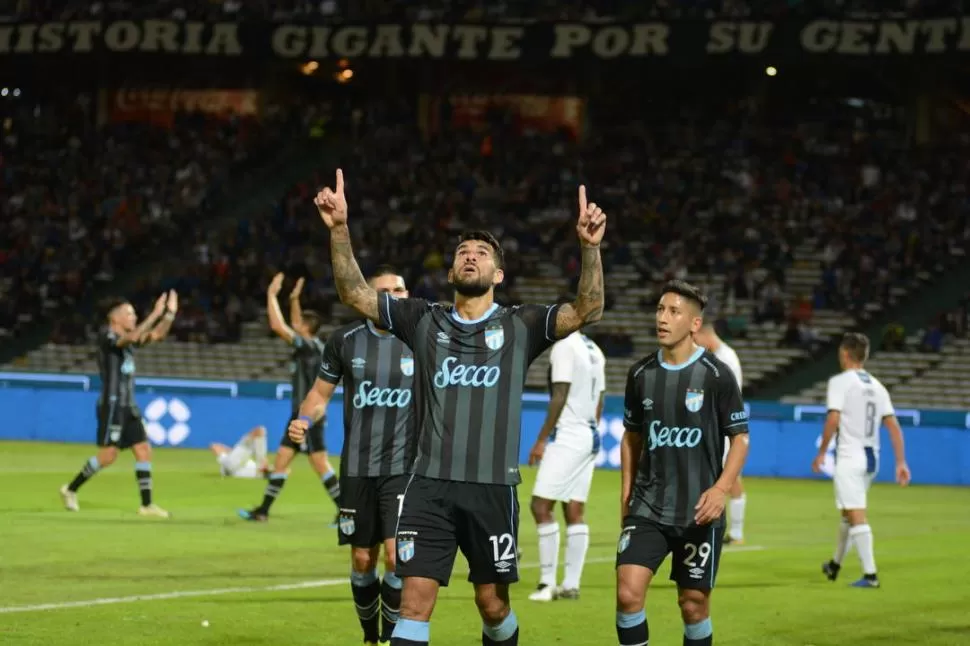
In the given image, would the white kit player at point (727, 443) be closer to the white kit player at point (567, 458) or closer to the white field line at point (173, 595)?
the white kit player at point (567, 458)

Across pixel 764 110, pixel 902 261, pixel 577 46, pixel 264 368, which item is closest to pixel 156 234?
pixel 264 368

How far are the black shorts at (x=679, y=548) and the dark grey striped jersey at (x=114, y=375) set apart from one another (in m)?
10.7

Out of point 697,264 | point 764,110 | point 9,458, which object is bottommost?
point 9,458

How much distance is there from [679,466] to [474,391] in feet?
4.70

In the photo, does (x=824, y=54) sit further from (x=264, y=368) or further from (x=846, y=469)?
(x=846, y=469)

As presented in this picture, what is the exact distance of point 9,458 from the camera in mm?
26828

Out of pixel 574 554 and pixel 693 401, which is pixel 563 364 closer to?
pixel 574 554

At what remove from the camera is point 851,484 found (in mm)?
14594

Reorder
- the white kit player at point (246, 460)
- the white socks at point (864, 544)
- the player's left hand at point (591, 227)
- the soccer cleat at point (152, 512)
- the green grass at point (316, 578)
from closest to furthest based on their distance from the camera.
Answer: the player's left hand at point (591, 227), the green grass at point (316, 578), the white socks at point (864, 544), the soccer cleat at point (152, 512), the white kit player at point (246, 460)

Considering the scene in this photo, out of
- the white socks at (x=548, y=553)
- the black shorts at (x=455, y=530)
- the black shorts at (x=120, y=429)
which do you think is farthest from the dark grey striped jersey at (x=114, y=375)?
the black shorts at (x=455, y=530)

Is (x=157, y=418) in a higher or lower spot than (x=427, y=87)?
lower

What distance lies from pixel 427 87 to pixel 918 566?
30.8m

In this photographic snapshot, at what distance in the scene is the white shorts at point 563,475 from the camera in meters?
13.4

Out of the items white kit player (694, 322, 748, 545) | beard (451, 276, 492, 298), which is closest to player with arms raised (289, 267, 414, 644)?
beard (451, 276, 492, 298)
